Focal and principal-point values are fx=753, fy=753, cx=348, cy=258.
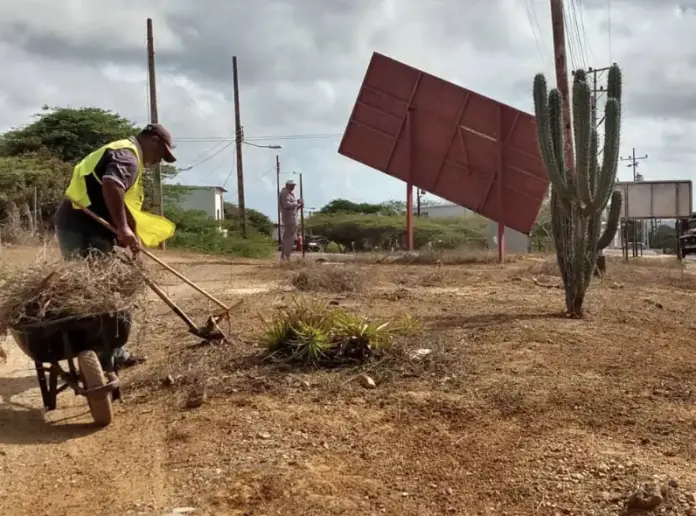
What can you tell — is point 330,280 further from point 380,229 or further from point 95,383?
point 380,229

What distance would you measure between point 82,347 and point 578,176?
15.9 ft

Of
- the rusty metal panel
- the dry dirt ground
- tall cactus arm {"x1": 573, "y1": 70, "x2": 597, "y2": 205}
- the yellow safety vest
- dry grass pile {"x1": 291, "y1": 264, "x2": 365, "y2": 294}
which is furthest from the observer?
the rusty metal panel

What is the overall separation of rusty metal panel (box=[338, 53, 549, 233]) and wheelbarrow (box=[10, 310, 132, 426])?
1216cm

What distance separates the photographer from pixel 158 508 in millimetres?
2832

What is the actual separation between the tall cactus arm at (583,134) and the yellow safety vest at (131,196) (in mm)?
3908

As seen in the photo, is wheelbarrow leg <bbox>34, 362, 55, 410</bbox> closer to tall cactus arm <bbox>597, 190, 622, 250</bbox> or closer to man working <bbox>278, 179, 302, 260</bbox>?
tall cactus arm <bbox>597, 190, 622, 250</bbox>

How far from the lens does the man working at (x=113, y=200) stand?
4.44 metres

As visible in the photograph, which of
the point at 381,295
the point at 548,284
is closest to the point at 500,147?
the point at 548,284

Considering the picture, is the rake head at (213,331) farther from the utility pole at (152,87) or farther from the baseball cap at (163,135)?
the utility pole at (152,87)

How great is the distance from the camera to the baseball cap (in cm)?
487

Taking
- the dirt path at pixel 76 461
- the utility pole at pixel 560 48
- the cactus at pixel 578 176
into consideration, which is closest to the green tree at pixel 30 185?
the utility pole at pixel 560 48

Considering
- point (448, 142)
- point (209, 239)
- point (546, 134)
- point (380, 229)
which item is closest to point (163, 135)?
point (546, 134)

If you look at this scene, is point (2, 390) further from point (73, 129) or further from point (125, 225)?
point (73, 129)

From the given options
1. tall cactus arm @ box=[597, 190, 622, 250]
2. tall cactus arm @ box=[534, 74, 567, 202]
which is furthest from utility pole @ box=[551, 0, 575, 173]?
tall cactus arm @ box=[534, 74, 567, 202]
